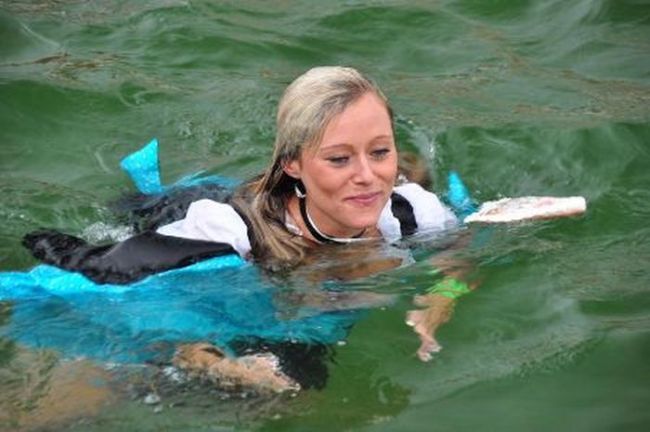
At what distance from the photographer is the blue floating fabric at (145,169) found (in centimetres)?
527

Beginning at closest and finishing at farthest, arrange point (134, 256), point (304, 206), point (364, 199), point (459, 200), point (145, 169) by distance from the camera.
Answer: point (134, 256), point (364, 199), point (304, 206), point (459, 200), point (145, 169)

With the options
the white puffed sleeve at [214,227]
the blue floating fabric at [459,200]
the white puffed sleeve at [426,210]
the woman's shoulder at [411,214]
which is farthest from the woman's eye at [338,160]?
the blue floating fabric at [459,200]

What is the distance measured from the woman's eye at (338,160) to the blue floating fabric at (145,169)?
1.64 m

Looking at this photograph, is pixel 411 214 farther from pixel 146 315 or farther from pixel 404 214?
pixel 146 315

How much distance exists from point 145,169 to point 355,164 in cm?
177

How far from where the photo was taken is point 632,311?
13.2ft

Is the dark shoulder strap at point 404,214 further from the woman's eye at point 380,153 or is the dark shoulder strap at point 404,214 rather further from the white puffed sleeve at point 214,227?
the white puffed sleeve at point 214,227

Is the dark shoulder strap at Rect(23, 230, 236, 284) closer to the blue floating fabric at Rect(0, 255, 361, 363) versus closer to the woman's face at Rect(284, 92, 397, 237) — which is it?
the blue floating fabric at Rect(0, 255, 361, 363)

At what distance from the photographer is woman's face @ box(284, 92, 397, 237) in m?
3.81

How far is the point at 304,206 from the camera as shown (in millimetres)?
4137

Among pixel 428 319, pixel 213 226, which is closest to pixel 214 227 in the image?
pixel 213 226

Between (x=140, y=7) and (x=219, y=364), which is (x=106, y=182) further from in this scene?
(x=140, y=7)

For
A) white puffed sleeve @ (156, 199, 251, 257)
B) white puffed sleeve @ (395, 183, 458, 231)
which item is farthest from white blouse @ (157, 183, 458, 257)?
white puffed sleeve @ (395, 183, 458, 231)

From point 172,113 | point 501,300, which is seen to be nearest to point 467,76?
point 172,113
